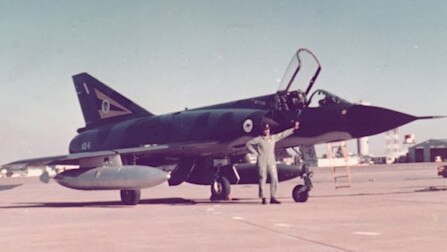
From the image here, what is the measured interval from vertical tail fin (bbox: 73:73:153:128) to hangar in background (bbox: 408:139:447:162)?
92103 millimetres

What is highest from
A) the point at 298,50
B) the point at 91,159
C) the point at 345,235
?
the point at 298,50

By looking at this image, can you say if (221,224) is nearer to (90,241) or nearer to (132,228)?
(132,228)

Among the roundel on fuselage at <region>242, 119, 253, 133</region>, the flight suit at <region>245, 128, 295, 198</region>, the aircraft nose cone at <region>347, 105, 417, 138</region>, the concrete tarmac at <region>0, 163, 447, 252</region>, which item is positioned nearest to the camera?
the concrete tarmac at <region>0, 163, 447, 252</region>

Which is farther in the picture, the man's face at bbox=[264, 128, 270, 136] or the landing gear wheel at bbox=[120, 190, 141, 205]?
the landing gear wheel at bbox=[120, 190, 141, 205]

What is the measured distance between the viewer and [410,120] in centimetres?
1226

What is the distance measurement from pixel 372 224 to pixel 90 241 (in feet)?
11.6

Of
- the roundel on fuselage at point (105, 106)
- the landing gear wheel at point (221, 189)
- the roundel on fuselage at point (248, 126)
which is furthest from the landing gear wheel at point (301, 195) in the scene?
the roundel on fuselage at point (105, 106)

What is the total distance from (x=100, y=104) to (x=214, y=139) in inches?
230

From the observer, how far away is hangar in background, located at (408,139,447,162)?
335 feet

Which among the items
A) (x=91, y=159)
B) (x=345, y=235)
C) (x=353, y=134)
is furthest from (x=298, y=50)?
(x=345, y=235)

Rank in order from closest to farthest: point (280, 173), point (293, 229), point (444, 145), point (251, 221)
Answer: point (293, 229) < point (251, 221) < point (280, 173) < point (444, 145)

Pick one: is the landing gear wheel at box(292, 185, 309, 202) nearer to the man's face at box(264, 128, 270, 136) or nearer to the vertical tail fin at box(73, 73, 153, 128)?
the man's face at box(264, 128, 270, 136)

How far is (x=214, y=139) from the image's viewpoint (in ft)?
46.2

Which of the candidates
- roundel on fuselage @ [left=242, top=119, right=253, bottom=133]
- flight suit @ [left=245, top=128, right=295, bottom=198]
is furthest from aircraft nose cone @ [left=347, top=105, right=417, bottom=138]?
roundel on fuselage @ [left=242, top=119, right=253, bottom=133]
